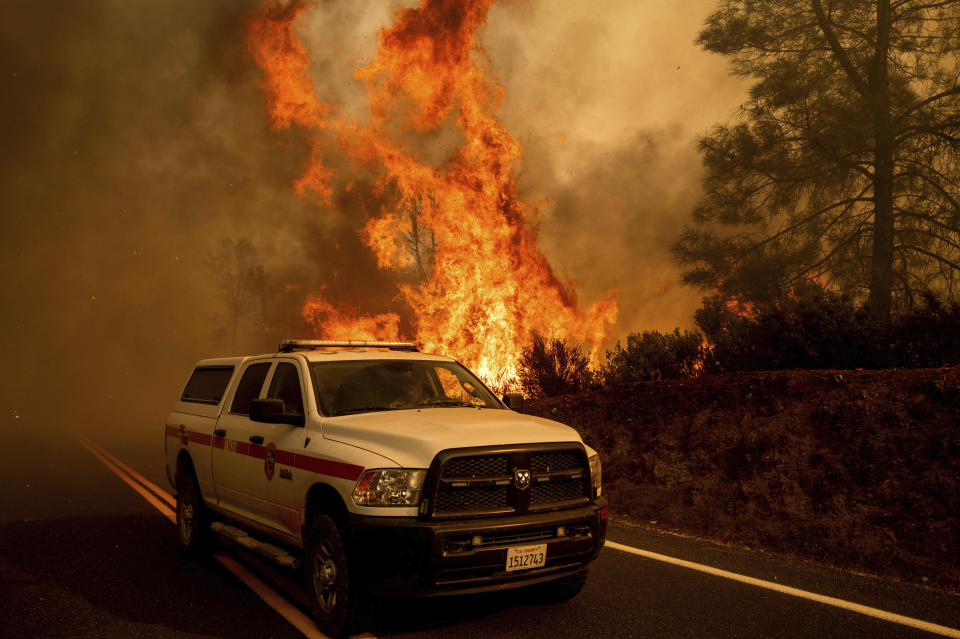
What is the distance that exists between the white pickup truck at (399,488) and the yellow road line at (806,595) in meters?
1.55

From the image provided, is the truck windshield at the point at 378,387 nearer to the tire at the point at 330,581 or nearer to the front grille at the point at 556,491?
the tire at the point at 330,581

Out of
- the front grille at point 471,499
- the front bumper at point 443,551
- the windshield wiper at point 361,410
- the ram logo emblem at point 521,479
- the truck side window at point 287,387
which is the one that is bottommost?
the front bumper at point 443,551

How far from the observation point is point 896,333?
10.3 meters

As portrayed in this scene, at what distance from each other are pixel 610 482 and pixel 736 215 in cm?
1004

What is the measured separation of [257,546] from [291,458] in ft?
3.29

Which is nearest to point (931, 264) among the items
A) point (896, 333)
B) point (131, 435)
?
point (896, 333)

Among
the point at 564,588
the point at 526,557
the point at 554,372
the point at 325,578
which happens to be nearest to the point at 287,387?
the point at 325,578

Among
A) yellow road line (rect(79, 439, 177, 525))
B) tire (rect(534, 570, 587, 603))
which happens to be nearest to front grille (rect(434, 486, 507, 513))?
tire (rect(534, 570, 587, 603))

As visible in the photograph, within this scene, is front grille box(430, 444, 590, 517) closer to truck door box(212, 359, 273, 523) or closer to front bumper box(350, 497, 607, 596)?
front bumper box(350, 497, 607, 596)

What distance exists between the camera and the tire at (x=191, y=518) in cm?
727

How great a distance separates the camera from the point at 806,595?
18.6 feet

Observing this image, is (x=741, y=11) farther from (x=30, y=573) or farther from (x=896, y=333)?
(x=30, y=573)

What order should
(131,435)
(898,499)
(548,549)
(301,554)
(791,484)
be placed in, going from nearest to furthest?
1. (548,549)
2. (301,554)
3. (898,499)
4. (791,484)
5. (131,435)

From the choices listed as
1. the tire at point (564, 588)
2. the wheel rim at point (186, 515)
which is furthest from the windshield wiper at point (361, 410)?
the wheel rim at point (186, 515)
